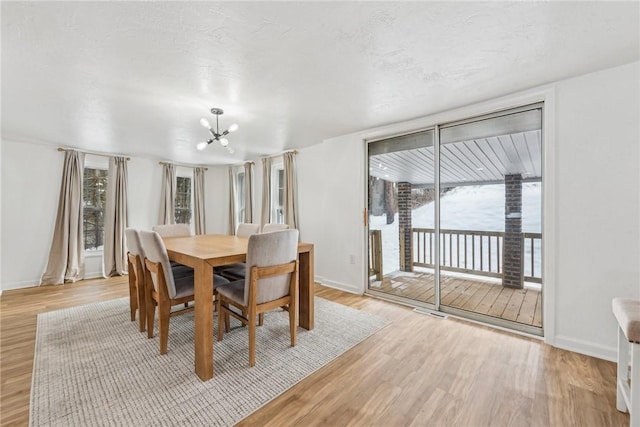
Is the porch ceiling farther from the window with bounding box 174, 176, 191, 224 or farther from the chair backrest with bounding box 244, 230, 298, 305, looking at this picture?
the window with bounding box 174, 176, 191, 224

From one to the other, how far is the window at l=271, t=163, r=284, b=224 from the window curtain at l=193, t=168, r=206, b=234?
186 centimetres

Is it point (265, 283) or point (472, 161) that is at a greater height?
point (472, 161)

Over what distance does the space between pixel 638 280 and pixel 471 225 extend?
4.15 ft

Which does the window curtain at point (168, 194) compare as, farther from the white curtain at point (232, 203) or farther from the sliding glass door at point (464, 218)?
the sliding glass door at point (464, 218)

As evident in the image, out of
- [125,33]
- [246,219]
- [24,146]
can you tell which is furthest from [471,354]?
[24,146]

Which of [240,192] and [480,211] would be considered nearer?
[480,211]

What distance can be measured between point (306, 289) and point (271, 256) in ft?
2.45

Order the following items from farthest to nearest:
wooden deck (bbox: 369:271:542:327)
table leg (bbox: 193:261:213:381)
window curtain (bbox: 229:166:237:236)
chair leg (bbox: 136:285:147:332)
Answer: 1. window curtain (bbox: 229:166:237:236)
2. wooden deck (bbox: 369:271:542:327)
3. chair leg (bbox: 136:285:147:332)
4. table leg (bbox: 193:261:213:381)

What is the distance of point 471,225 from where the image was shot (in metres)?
2.97

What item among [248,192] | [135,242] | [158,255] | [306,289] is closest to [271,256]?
[306,289]

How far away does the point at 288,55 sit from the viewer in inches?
72.3

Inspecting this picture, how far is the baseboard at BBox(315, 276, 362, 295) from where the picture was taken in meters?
3.75

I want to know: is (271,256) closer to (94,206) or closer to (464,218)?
(464,218)

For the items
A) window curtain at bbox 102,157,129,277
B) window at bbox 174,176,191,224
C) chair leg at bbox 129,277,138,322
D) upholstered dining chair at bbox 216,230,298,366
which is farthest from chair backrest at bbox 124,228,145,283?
window at bbox 174,176,191,224
